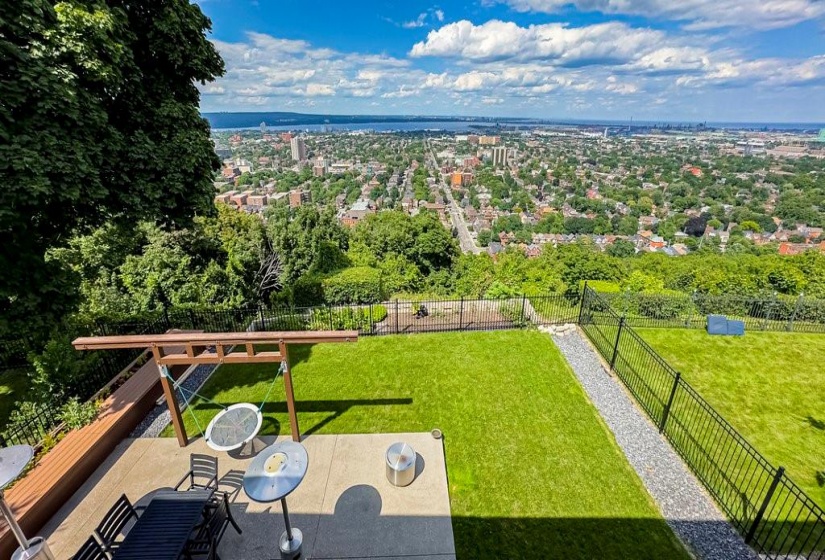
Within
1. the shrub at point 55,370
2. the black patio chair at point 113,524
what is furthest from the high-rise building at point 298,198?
the black patio chair at point 113,524

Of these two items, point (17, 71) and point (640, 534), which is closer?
point (17, 71)

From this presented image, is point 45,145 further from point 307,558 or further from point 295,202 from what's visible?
point 295,202

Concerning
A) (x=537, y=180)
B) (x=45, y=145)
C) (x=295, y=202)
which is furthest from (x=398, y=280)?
(x=537, y=180)

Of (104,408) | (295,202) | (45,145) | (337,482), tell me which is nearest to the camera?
(45,145)

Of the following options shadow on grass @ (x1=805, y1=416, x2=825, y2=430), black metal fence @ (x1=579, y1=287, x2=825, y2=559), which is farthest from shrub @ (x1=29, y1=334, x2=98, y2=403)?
shadow on grass @ (x1=805, y1=416, x2=825, y2=430)

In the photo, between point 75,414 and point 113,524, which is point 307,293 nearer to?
point 75,414

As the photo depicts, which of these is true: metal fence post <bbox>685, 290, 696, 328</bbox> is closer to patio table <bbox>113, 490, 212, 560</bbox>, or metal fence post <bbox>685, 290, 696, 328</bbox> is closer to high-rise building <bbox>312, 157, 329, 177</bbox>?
patio table <bbox>113, 490, 212, 560</bbox>
